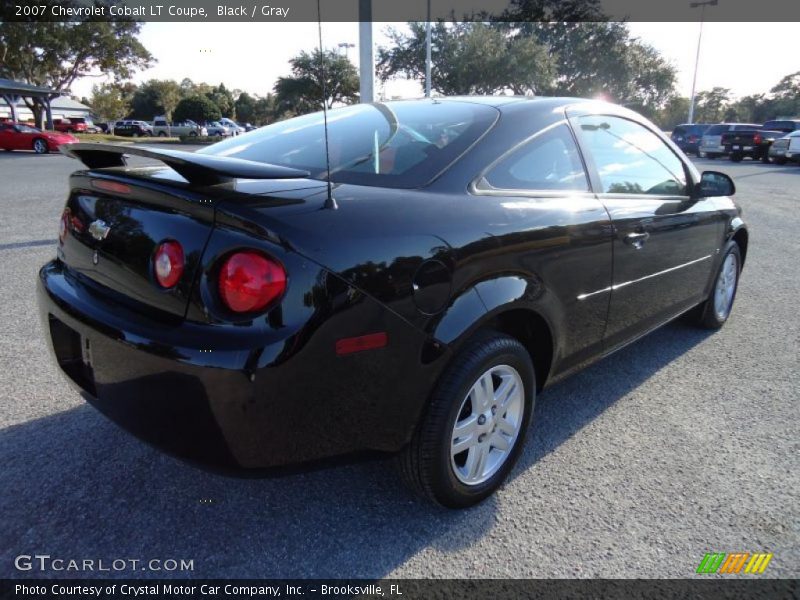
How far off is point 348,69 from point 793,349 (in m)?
41.3

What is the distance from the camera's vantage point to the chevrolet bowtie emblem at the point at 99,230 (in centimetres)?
197

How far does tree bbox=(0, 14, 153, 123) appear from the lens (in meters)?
35.7

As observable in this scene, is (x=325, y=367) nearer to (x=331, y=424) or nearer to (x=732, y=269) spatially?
(x=331, y=424)

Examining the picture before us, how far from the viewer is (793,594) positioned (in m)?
1.85

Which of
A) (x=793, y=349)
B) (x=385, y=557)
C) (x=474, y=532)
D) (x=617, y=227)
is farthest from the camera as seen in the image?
(x=793, y=349)

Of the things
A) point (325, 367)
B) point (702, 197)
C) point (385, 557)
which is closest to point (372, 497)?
point (385, 557)

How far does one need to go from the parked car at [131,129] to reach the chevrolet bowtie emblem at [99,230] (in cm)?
5683

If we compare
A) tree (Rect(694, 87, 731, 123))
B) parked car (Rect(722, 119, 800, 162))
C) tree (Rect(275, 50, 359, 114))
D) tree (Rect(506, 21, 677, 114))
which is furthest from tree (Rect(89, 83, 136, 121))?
tree (Rect(694, 87, 731, 123))

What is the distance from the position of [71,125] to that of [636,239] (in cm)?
5663

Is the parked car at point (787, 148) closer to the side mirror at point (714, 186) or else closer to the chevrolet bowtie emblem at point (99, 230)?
the side mirror at point (714, 186)

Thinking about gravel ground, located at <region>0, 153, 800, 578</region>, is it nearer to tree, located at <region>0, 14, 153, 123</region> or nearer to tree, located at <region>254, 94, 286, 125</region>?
tree, located at <region>0, 14, 153, 123</region>

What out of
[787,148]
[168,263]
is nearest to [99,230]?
[168,263]

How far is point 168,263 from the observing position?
5.64 feet

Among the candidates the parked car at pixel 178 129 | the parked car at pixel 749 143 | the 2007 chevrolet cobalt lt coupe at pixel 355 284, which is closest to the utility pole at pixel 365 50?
the 2007 chevrolet cobalt lt coupe at pixel 355 284
